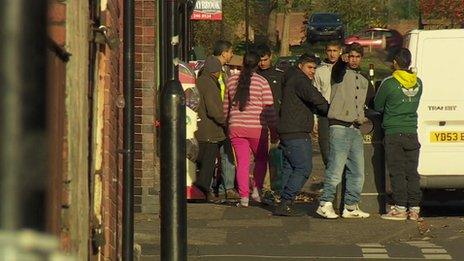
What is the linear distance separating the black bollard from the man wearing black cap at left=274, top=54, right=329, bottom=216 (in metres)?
6.72

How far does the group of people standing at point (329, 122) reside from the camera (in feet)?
38.8

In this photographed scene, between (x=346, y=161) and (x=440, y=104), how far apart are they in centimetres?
133

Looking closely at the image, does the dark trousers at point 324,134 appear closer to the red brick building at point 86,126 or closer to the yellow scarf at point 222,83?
the yellow scarf at point 222,83

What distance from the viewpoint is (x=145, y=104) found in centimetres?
1236

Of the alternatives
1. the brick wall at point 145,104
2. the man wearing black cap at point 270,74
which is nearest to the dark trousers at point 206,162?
the man wearing black cap at point 270,74

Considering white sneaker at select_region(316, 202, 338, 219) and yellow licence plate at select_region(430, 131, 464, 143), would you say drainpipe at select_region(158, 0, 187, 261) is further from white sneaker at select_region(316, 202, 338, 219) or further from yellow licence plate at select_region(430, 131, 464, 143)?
yellow licence plate at select_region(430, 131, 464, 143)

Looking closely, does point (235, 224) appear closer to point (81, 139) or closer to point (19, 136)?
point (81, 139)

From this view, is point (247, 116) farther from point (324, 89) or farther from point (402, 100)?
point (402, 100)

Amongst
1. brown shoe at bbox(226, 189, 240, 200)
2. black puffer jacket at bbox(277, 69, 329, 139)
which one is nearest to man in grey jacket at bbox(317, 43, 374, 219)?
black puffer jacket at bbox(277, 69, 329, 139)

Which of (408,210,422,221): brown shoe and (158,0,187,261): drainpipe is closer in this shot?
(158,0,187,261): drainpipe

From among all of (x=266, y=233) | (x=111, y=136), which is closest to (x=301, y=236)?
(x=266, y=233)

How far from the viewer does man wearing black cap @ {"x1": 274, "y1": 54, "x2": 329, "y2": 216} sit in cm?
1204

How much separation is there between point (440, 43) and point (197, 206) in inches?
134

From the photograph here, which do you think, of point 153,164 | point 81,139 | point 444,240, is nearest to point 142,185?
point 153,164
